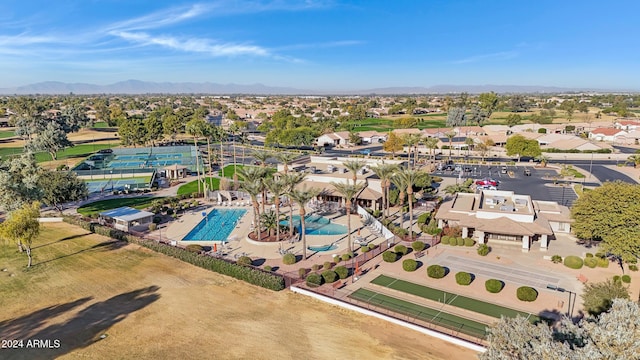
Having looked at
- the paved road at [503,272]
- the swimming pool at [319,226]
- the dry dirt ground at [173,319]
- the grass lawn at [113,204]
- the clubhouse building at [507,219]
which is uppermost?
the clubhouse building at [507,219]

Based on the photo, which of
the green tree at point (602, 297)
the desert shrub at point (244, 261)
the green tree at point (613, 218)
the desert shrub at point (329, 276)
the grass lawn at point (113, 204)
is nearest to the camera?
the green tree at point (602, 297)

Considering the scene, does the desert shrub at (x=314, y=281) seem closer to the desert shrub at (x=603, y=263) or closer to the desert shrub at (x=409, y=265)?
the desert shrub at (x=409, y=265)

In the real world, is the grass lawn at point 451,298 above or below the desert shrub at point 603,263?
below

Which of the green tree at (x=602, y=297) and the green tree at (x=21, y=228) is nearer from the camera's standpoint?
the green tree at (x=602, y=297)

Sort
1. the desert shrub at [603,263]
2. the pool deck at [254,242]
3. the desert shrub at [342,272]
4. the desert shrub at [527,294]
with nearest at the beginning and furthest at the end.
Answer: the desert shrub at [527,294]
the desert shrub at [342,272]
the desert shrub at [603,263]
the pool deck at [254,242]

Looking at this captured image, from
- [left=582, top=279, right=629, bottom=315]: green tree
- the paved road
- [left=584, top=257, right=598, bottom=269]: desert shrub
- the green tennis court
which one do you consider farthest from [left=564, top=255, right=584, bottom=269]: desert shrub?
the green tennis court

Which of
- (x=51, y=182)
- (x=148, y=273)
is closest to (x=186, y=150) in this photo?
(x=51, y=182)

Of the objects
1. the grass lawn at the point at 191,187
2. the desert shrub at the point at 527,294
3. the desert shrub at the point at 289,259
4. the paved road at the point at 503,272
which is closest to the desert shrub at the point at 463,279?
the paved road at the point at 503,272

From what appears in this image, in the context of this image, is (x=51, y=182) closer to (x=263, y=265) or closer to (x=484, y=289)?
(x=263, y=265)
